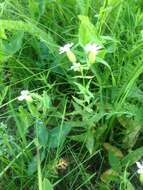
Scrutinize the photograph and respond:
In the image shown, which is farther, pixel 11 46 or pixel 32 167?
pixel 11 46

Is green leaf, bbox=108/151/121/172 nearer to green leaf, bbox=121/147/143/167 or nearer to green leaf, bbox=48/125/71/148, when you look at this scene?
green leaf, bbox=121/147/143/167

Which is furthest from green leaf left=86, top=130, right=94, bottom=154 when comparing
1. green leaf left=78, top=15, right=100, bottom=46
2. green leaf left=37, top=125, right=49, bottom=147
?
green leaf left=78, top=15, right=100, bottom=46

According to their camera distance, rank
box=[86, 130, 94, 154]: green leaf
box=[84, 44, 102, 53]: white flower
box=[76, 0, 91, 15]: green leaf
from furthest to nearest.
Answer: box=[76, 0, 91, 15]: green leaf, box=[86, 130, 94, 154]: green leaf, box=[84, 44, 102, 53]: white flower

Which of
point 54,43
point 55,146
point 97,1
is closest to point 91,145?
point 55,146

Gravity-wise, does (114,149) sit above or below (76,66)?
below

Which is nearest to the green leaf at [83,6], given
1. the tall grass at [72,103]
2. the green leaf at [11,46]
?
the tall grass at [72,103]

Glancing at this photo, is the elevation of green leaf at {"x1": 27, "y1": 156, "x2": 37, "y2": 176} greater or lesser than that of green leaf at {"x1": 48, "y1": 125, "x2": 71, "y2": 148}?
lesser

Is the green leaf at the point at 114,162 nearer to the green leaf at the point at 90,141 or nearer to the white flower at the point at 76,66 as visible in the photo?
the green leaf at the point at 90,141

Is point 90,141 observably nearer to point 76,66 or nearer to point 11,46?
point 76,66

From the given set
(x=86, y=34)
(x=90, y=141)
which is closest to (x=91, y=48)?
(x=86, y=34)
